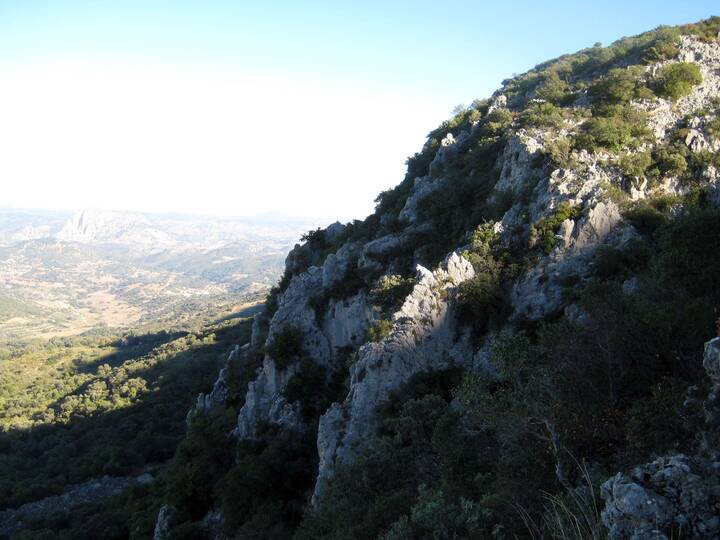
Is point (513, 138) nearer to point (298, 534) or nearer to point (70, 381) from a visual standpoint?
point (298, 534)

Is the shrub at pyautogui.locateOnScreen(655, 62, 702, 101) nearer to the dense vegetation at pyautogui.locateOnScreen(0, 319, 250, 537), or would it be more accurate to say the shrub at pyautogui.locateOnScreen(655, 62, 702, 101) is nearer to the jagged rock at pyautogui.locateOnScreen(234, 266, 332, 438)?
the jagged rock at pyautogui.locateOnScreen(234, 266, 332, 438)

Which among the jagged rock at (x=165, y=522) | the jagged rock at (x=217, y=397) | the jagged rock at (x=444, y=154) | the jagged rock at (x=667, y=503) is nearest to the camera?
the jagged rock at (x=667, y=503)

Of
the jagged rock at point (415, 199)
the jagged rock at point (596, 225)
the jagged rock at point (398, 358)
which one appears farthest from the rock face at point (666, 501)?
the jagged rock at point (415, 199)

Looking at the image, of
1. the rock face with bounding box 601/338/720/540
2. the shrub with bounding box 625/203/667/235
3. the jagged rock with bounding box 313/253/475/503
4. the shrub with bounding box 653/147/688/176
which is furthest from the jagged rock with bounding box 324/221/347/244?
Result: the rock face with bounding box 601/338/720/540

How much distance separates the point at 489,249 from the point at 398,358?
7.75 metres

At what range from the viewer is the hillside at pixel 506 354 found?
975cm

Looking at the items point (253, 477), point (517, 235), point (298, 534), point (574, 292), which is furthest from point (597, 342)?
point (253, 477)

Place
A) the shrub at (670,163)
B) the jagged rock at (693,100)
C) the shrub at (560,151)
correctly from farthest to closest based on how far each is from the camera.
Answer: the jagged rock at (693,100), the shrub at (560,151), the shrub at (670,163)

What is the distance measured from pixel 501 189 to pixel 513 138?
3.72m

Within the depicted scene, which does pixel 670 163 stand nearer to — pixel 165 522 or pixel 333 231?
pixel 333 231

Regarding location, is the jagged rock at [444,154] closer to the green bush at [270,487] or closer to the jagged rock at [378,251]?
the jagged rock at [378,251]

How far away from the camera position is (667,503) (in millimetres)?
6516

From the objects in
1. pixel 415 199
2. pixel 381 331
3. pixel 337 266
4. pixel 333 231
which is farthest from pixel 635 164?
pixel 333 231

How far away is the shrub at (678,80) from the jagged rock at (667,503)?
31.4 m
